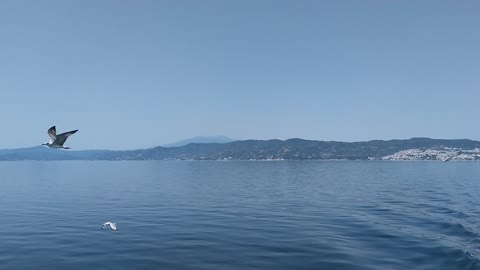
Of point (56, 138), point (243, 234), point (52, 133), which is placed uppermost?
point (52, 133)

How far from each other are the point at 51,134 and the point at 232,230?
2007 cm

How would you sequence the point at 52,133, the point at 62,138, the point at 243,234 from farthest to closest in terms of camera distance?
1. the point at 243,234
2. the point at 62,138
3. the point at 52,133

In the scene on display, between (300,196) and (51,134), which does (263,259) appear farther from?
(300,196)

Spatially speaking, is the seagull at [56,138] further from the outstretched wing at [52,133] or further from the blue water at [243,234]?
the blue water at [243,234]

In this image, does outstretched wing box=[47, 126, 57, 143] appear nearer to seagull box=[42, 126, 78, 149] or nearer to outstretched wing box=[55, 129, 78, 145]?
seagull box=[42, 126, 78, 149]

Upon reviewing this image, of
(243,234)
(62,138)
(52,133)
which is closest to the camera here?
(52,133)

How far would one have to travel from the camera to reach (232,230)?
3703 centimetres

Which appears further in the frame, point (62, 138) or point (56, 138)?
point (62, 138)

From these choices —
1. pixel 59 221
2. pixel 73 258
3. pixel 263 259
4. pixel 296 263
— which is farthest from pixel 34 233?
pixel 296 263

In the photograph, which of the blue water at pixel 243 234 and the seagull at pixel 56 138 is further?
the blue water at pixel 243 234

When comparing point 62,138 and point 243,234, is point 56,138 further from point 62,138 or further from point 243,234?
point 243,234

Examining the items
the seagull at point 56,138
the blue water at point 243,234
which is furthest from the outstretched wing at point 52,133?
the blue water at point 243,234

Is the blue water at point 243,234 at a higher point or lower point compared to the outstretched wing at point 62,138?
lower

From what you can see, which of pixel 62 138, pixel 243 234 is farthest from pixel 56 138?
pixel 243 234
